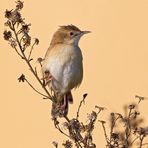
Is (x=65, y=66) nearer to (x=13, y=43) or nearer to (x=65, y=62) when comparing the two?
(x=65, y=62)

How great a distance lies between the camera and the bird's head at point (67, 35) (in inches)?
131

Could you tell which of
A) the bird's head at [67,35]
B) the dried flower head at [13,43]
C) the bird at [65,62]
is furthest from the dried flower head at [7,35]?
the bird's head at [67,35]

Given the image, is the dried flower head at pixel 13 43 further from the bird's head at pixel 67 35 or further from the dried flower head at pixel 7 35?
the bird's head at pixel 67 35

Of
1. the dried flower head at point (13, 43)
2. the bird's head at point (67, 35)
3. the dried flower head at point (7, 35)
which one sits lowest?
the dried flower head at point (13, 43)

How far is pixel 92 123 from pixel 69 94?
4.85ft

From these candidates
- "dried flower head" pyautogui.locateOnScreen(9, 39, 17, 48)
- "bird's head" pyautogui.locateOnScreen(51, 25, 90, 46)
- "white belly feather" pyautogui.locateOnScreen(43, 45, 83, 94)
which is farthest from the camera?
"bird's head" pyautogui.locateOnScreen(51, 25, 90, 46)

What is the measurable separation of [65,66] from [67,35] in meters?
0.24

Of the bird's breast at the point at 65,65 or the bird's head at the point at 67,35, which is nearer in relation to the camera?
the bird's breast at the point at 65,65

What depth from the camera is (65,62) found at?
330 centimetres

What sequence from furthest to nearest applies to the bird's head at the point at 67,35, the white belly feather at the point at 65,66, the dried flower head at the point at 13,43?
the bird's head at the point at 67,35 < the white belly feather at the point at 65,66 < the dried flower head at the point at 13,43

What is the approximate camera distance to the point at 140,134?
1.92m

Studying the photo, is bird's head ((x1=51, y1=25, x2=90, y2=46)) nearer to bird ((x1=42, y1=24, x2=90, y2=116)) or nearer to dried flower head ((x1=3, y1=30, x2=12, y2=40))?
bird ((x1=42, y1=24, x2=90, y2=116))

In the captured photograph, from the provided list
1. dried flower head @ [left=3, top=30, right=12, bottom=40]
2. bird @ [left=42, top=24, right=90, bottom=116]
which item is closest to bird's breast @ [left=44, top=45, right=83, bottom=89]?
bird @ [left=42, top=24, right=90, bottom=116]

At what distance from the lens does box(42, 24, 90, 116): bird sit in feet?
10.6
